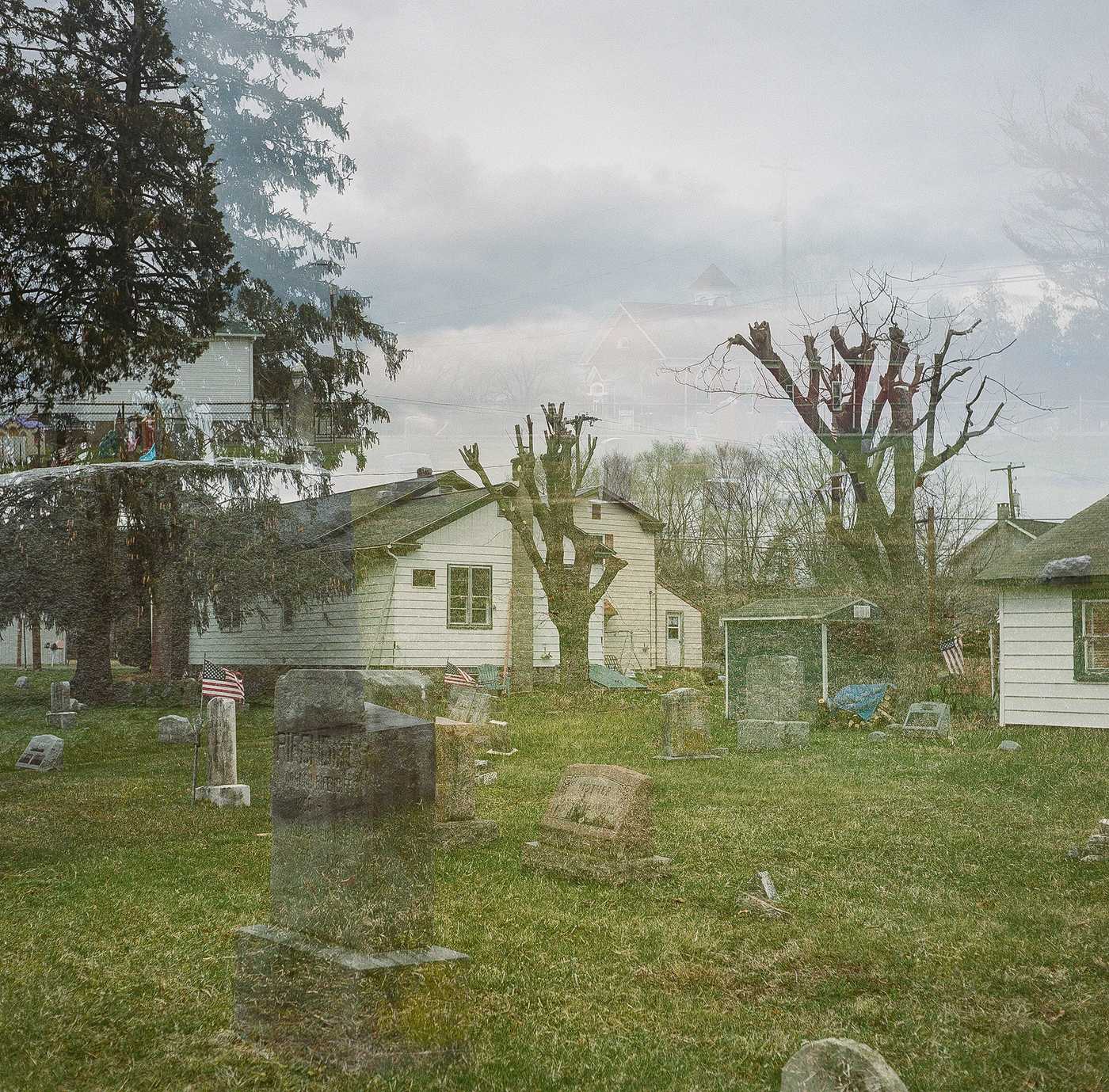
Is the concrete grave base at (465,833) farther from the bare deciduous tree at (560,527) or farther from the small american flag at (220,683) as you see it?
the small american flag at (220,683)

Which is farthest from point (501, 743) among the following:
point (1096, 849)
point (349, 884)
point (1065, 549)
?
point (1065, 549)

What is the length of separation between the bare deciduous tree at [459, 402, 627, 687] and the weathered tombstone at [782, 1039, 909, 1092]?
4063mm

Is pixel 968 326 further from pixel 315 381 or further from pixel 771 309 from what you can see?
pixel 315 381

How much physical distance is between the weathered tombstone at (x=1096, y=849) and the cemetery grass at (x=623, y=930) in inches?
4.7

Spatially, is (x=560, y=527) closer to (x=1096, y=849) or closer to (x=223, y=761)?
(x=223, y=761)

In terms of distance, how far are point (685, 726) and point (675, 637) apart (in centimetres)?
243

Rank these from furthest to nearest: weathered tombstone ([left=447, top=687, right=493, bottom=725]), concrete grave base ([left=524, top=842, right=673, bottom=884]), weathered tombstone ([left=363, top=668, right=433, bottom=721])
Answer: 1. weathered tombstone ([left=447, top=687, right=493, bottom=725])
2. concrete grave base ([left=524, top=842, right=673, bottom=884])
3. weathered tombstone ([left=363, top=668, right=433, bottom=721])

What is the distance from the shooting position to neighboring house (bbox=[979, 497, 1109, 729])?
38.4 feet

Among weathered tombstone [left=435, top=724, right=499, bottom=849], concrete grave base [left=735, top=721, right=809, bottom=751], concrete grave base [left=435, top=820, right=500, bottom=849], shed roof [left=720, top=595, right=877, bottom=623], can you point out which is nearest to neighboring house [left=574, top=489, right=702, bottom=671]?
shed roof [left=720, top=595, right=877, bottom=623]

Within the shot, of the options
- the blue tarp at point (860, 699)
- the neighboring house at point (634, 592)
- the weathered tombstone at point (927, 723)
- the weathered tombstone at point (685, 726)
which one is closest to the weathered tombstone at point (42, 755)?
the neighboring house at point (634, 592)

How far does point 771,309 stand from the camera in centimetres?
702

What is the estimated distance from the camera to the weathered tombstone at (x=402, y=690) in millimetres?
5004

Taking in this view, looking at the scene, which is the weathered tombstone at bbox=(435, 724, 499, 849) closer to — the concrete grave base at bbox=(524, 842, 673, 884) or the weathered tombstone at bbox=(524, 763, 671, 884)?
the weathered tombstone at bbox=(524, 763, 671, 884)

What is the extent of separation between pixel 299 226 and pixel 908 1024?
4667mm
